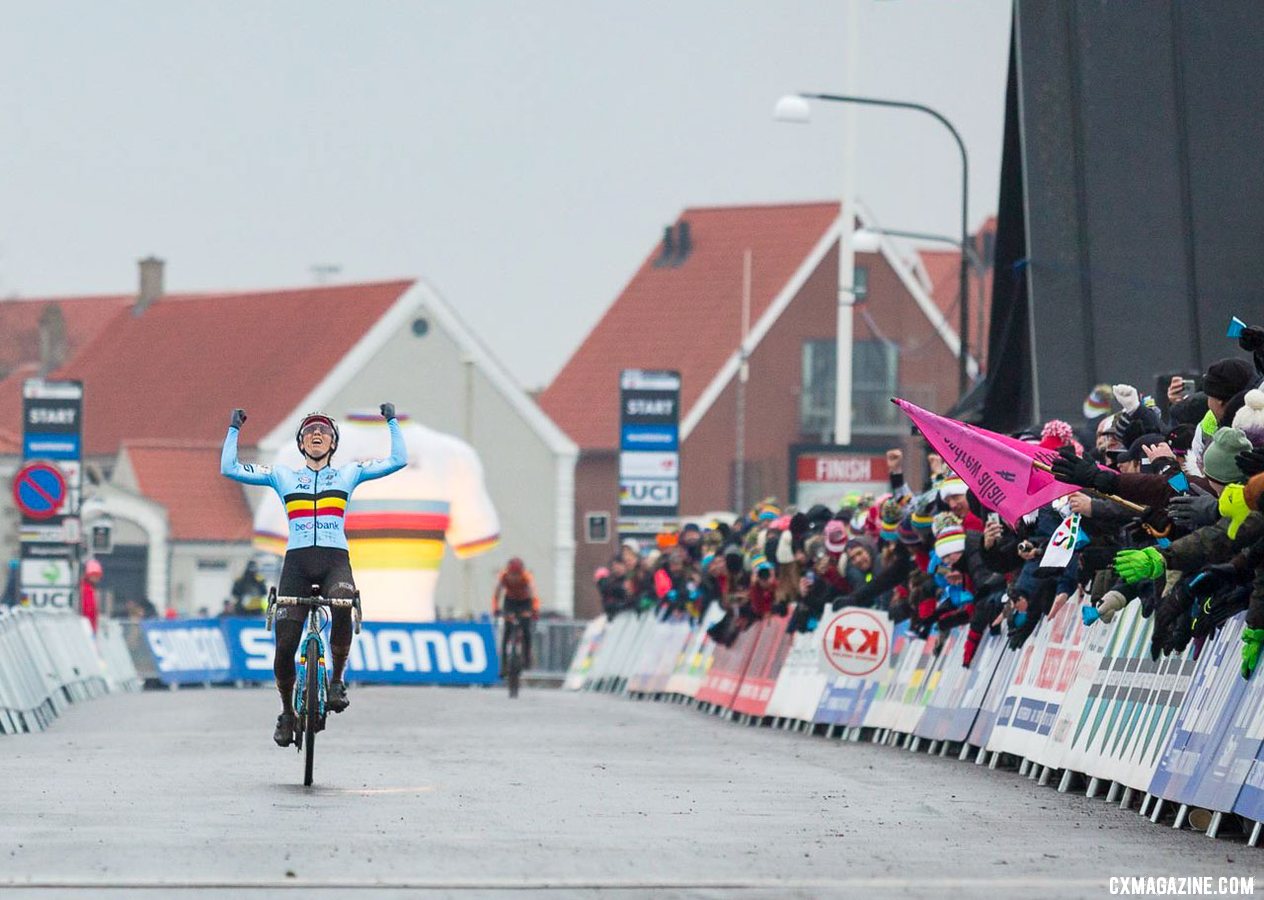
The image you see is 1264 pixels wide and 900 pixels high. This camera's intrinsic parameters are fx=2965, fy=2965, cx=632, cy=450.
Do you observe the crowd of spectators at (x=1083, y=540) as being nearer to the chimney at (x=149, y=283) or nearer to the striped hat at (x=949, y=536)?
the striped hat at (x=949, y=536)

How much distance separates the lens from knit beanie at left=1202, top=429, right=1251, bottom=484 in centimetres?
1262

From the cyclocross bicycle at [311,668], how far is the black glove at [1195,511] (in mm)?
4733

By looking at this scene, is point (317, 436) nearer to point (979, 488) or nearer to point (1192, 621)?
point (979, 488)

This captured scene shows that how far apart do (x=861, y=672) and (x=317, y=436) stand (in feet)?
24.7

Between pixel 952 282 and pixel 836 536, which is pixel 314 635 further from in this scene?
pixel 952 282

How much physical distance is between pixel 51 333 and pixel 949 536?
320ft

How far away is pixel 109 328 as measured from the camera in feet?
310

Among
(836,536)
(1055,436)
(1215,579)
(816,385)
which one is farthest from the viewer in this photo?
(816,385)

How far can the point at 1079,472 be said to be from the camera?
46.3 feet

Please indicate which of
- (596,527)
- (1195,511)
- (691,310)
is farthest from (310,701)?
(691,310)

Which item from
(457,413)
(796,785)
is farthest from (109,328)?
(796,785)

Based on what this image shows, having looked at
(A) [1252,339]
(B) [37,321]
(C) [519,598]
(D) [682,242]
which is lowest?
(C) [519,598]

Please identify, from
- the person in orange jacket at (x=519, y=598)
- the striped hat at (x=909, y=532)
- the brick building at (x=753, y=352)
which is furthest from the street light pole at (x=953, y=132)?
the brick building at (x=753, y=352)

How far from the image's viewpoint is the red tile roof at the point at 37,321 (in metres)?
120
